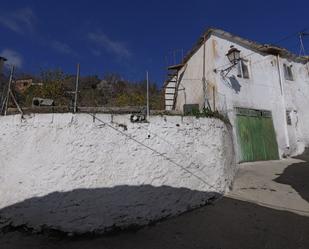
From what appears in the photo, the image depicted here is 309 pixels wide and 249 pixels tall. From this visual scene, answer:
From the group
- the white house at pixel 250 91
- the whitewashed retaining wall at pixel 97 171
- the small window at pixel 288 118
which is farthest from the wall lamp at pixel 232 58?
the whitewashed retaining wall at pixel 97 171

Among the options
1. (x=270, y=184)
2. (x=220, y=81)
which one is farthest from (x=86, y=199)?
(x=220, y=81)

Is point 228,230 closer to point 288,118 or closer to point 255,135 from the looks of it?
point 255,135

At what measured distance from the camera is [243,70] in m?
11.9

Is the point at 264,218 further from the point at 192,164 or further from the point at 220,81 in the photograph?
the point at 220,81

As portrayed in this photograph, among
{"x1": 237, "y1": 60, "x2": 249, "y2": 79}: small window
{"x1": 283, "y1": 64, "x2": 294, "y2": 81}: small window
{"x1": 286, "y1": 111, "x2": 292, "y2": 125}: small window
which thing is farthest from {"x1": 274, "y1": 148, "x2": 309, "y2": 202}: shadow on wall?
{"x1": 283, "y1": 64, "x2": 294, "y2": 81}: small window

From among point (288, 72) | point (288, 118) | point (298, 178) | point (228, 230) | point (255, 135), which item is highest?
point (288, 72)

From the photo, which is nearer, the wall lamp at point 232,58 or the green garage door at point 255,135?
the green garage door at point 255,135

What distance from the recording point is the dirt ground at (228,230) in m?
4.65

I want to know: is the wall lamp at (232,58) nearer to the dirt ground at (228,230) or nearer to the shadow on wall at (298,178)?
the shadow on wall at (298,178)

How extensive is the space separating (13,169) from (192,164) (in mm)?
4728

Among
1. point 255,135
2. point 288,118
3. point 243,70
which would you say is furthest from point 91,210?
point 288,118

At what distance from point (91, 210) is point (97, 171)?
0.92 m

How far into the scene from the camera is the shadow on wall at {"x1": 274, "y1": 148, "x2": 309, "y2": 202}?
7.07 m

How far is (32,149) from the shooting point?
5984mm
